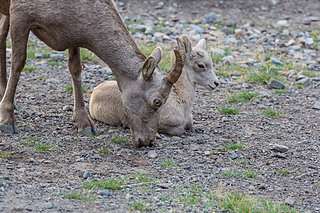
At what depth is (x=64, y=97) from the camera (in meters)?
9.46

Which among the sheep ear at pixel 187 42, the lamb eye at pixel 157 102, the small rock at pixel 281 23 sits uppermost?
the sheep ear at pixel 187 42

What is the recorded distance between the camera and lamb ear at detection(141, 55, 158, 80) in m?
6.69

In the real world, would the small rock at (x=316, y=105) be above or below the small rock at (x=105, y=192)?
below

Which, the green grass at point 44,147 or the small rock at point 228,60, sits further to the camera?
the small rock at point 228,60

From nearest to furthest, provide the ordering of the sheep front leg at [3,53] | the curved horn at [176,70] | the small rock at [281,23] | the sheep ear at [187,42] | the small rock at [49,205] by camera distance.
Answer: the small rock at [49,205] < the curved horn at [176,70] < the sheep ear at [187,42] < the sheep front leg at [3,53] < the small rock at [281,23]

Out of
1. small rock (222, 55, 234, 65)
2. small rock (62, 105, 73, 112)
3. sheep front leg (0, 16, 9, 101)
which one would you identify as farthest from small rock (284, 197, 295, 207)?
small rock (222, 55, 234, 65)

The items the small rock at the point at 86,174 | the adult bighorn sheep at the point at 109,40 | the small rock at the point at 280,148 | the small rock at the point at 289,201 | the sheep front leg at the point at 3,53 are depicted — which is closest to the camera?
the small rock at the point at 289,201

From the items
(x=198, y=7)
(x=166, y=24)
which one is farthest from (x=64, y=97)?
(x=198, y=7)

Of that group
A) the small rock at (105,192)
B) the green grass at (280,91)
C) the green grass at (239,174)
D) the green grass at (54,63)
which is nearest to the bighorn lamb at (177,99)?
the green grass at (239,174)

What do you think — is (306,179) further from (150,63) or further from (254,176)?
(150,63)

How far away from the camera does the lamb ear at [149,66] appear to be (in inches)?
263

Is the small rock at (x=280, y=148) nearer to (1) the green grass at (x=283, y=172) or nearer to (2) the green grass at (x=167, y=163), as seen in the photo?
(1) the green grass at (x=283, y=172)

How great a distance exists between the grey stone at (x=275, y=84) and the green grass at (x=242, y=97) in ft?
2.57

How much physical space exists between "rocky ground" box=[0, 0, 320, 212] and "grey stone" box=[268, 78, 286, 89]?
0.02 metres
